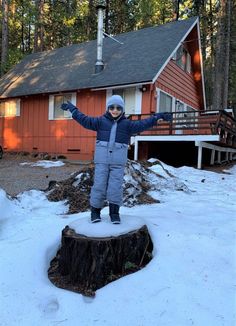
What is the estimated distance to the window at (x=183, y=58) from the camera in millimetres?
17406

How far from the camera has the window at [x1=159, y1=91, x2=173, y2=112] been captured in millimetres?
15484

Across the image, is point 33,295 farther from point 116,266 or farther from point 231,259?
point 231,259

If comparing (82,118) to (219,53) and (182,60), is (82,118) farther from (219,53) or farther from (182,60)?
(219,53)

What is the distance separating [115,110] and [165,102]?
1220 centimetres

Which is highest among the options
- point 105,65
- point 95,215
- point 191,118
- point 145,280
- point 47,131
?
point 105,65

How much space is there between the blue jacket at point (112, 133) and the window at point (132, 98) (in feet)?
34.3

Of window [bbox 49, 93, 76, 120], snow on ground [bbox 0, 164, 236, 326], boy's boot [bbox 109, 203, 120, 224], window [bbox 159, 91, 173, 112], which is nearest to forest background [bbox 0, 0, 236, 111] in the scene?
window [bbox 49, 93, 76, 120]

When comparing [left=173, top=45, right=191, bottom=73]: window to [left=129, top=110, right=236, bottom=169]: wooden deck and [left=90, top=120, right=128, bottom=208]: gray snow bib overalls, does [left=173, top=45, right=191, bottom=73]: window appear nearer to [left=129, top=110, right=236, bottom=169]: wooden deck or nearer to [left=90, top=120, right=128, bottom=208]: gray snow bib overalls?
[left=129, top=110, right=236, bottom=169]: wooden deck

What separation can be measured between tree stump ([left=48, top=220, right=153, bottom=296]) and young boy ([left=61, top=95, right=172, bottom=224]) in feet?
1.37

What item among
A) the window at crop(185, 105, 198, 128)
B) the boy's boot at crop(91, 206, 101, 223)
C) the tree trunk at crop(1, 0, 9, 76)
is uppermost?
the tree trunk at crop(1, 0, 9, 76)

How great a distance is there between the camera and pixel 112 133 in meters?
4.06

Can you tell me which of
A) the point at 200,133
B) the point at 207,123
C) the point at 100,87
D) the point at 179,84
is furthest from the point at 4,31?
the point at 207,123

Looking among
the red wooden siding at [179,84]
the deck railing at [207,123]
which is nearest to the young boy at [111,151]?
the deck railing at [207,123]

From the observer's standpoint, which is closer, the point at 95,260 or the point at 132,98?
the point at 95,260
